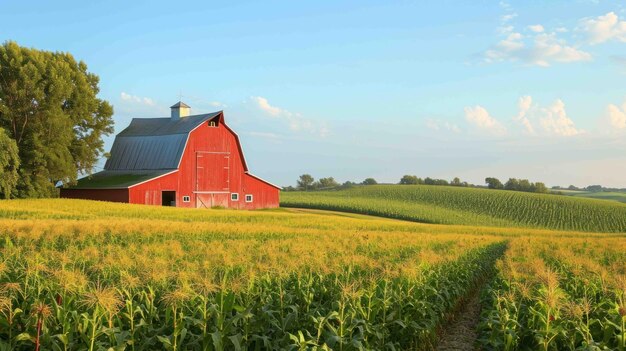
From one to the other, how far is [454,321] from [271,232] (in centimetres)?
1795

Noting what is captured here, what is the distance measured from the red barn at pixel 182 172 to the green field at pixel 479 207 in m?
21.3

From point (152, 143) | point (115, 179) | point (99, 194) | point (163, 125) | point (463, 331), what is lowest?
point (463, 331)

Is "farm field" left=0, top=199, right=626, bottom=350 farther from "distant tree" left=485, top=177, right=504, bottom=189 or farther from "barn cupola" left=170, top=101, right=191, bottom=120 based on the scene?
"distant tree" left=485, top=177, right=504, bottom=189

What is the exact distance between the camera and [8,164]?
53.1m

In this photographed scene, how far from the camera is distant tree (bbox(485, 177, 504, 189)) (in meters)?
160

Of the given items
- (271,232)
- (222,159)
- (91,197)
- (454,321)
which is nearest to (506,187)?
(222,159)

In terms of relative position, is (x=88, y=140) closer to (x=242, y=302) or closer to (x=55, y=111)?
(x=55, y=111)

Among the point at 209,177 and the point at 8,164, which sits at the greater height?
the point at 8,164

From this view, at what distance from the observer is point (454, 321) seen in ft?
48.0

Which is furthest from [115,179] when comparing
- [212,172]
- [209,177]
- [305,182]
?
[305,182]

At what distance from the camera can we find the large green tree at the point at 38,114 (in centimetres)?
5772

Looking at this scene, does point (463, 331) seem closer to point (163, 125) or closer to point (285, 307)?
point (285, 307)

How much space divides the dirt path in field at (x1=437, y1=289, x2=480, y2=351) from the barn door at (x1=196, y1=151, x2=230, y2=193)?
163ft

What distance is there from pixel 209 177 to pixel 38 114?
725 inches
